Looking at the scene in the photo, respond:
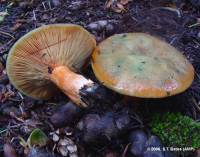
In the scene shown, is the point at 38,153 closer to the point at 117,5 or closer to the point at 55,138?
the point at 55,138

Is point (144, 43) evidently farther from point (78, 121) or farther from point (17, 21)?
point (17, 21)

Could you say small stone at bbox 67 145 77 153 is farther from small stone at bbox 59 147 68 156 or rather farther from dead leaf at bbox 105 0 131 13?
dead leaf at bbox 105 0 131 13

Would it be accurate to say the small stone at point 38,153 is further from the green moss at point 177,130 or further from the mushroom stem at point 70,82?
the green moss at point 177,130

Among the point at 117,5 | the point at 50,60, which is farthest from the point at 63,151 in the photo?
the point at 117,5

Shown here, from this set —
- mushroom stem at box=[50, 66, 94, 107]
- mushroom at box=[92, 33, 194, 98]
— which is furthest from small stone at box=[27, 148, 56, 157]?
mushroom at box=[92, 33, 194, 98]

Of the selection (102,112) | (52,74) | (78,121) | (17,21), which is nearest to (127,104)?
(102,112)

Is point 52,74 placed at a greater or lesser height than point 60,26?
lesser
